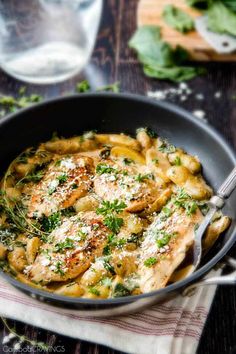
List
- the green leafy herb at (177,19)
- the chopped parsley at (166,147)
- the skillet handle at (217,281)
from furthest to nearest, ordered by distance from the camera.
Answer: the green leafy herb at (177,19), the chopped parsley at (166,147), the skillet handle at (217,281)

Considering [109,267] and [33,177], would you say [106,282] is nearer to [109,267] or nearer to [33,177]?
[109,267]

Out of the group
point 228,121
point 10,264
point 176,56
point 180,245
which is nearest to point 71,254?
point 10,264

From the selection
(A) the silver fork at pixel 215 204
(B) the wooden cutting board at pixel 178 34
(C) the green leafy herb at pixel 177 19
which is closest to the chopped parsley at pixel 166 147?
(A) the silver fork at pixel 215 204

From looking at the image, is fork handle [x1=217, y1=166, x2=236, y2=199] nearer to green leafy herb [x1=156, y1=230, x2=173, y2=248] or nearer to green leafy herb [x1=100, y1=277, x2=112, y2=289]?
green leafy herb [x1=156, y1=230, x2=173, y2=248]

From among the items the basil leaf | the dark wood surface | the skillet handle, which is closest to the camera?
the skillet handle

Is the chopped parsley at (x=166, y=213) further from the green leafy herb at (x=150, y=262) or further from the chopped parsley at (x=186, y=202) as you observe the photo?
the green leafy herb at (x=150, y=262)

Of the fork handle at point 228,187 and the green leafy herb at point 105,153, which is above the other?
the fork handle at point 228,187

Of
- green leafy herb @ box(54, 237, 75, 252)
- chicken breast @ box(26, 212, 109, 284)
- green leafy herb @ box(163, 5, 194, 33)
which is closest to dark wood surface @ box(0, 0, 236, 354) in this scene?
green leafy herb @ box(163, 5, 194, 33)
